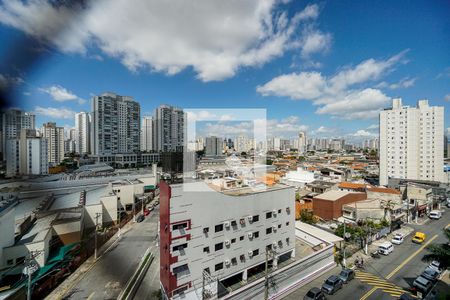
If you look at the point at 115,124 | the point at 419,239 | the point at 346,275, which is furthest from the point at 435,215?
the point at 115,124

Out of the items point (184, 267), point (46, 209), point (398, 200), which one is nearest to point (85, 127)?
point (46, 209)

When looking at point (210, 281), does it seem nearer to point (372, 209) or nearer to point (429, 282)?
point (429, 282)

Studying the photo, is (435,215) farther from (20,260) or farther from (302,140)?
(302,140)

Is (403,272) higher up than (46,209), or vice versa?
(46,209)

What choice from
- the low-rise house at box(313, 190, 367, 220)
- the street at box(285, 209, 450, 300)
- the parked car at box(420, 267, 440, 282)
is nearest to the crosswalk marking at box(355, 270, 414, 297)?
the street at box(285, 209, 450, 300)

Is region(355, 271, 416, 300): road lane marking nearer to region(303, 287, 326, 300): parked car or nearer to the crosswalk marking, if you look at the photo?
the crosswalk marking

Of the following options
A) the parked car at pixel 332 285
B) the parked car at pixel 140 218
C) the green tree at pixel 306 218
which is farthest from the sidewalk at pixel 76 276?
the green tree at pixel 306 218

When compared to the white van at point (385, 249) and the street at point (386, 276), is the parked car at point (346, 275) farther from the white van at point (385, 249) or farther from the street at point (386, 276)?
the white van at point (385, 249)

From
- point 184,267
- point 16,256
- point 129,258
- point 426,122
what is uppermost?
point 426,122
